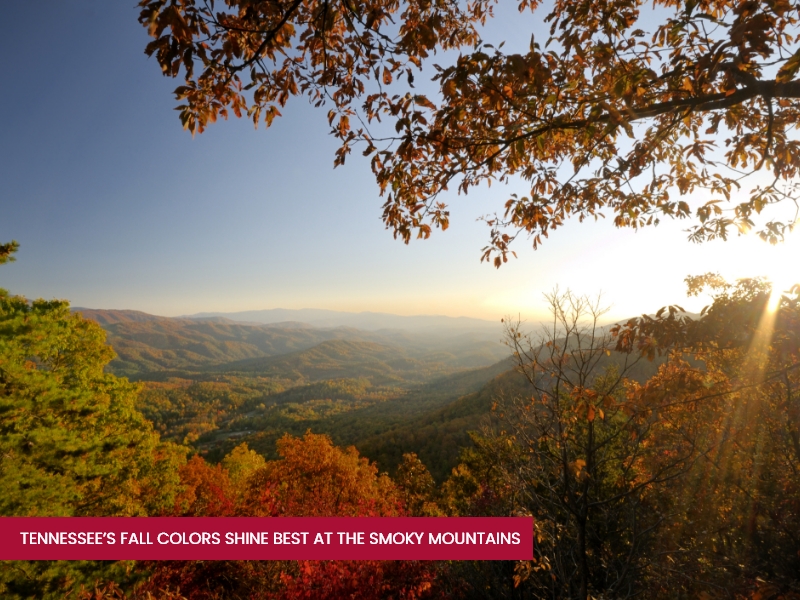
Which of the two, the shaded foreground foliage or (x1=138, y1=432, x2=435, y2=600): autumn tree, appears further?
(x1=138, y1=432, x2=435, y2=600): autumn tree

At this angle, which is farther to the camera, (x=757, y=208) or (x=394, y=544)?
(x=394, y=544)

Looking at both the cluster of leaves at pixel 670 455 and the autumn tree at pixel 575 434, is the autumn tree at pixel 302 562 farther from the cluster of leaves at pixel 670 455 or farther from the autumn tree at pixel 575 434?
the autumn tree at pixel 575 434

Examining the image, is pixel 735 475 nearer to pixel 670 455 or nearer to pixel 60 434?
pixel 670 455

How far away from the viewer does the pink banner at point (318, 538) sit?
5117 millimetres

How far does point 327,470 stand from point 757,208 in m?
19.0

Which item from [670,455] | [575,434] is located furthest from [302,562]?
[670,455]

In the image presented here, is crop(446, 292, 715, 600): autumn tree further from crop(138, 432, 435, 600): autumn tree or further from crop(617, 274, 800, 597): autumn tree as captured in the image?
crop(138, 432, 435, 600): autumn tree

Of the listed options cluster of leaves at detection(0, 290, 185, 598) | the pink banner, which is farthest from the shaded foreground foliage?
the pink banner

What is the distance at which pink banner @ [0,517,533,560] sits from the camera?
16.8 ft

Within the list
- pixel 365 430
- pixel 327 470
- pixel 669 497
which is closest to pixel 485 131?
pixel 669 497

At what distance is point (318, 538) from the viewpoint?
18.1ft

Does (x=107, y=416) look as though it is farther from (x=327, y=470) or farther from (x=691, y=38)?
(x=691, y=38)

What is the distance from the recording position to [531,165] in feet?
12.3

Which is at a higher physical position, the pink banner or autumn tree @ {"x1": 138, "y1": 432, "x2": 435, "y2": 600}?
the pink banner
